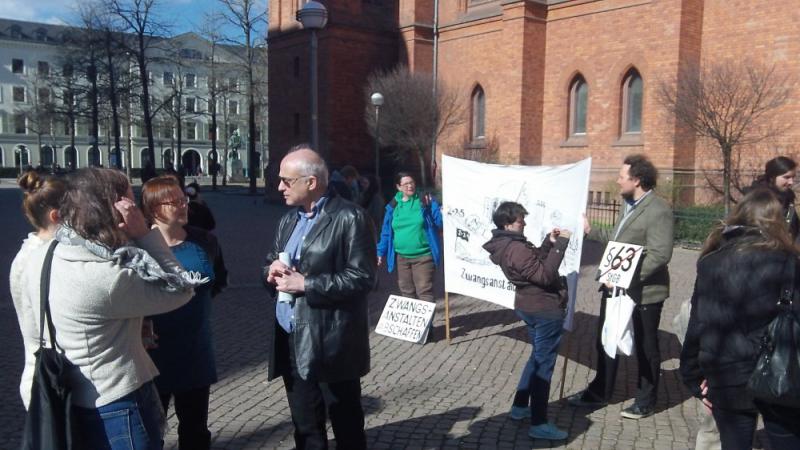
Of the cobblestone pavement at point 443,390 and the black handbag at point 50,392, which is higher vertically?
the black handbag at point 50,392

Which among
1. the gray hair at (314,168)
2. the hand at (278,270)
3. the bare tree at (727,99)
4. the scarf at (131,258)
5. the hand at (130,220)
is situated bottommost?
the hand at (278,270)

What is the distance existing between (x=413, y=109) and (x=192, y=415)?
823 inches

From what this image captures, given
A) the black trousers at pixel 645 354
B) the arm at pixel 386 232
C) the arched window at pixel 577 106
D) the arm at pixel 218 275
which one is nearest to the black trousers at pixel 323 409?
the arm at pixel 218 275

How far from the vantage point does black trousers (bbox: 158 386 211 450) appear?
3.62 m

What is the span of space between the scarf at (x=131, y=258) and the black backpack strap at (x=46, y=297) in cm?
7

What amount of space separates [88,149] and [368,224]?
83.0 metres

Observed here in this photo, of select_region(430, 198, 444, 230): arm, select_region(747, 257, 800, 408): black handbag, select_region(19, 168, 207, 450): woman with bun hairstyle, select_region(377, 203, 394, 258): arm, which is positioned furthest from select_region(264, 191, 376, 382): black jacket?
select_region(377, 203, 394, 258): arm

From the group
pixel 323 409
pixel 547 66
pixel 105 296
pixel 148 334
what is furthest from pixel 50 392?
pixel 547 66

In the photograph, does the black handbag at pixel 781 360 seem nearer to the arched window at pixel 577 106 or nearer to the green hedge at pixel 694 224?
the green hedge at pixel 694 224

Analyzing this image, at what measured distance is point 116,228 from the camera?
2410 millimetres

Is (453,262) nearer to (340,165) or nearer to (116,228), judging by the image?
(116,228)

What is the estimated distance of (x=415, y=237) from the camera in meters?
7.59

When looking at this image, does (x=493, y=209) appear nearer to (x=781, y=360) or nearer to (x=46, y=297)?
(x=781, y=360)

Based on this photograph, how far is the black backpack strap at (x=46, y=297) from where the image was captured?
237 centimetres
